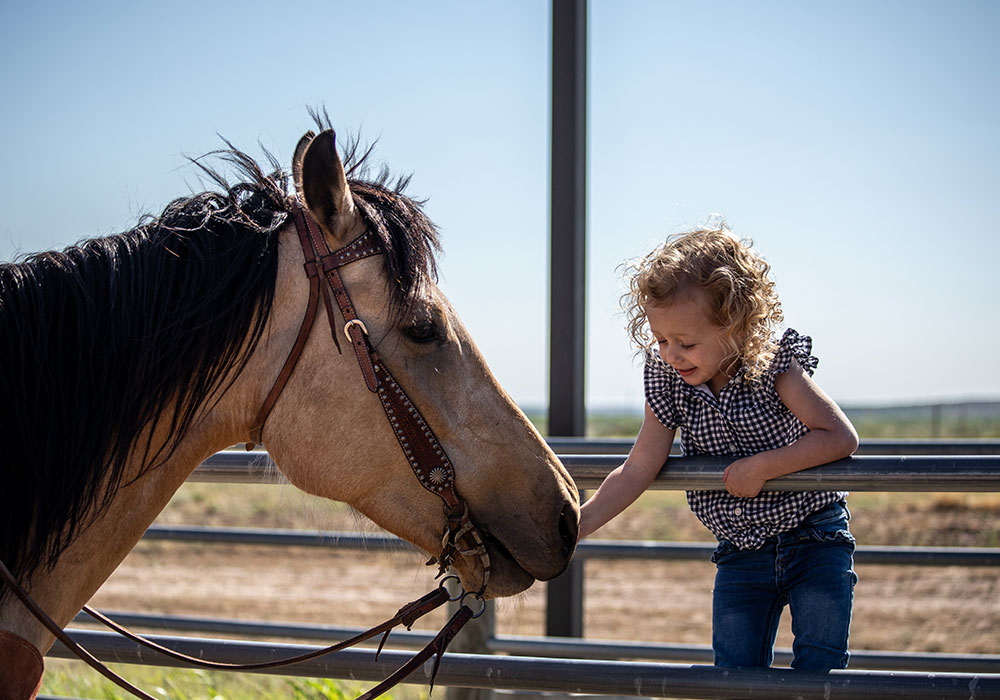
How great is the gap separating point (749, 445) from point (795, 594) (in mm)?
364

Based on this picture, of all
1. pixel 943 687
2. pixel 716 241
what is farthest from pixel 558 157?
pixel 943 687

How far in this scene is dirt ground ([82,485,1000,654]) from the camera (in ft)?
25.3

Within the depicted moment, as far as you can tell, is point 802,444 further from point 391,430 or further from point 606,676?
point 391,430

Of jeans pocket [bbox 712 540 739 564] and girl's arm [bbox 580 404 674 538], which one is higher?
girl's arm [bbox 580 404 674 538]

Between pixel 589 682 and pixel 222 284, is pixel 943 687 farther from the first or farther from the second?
pixel 222 284

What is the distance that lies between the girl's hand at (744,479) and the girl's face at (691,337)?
0.74 feet

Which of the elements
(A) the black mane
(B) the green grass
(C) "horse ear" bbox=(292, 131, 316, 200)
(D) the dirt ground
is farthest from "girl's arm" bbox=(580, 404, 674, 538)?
(D) the dirt ground

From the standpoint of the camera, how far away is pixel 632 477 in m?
2.00

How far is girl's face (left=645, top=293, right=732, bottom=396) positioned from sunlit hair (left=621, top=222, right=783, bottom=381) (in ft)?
0.05

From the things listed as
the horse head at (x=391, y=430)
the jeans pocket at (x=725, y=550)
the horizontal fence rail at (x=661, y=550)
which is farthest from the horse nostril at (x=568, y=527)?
the horizontal fence rail at (x=661, y=550)

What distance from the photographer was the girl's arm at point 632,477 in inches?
78.4

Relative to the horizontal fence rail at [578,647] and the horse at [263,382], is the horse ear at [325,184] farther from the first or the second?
the horizontal fence rail at [578,647]

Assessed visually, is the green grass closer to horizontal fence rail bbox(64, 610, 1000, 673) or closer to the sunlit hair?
horizontal fence rail bbox(64, 610, 1000, 673)

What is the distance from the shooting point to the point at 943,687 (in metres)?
1.66
